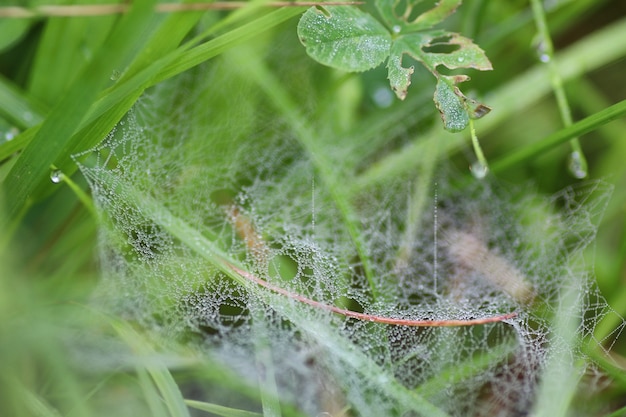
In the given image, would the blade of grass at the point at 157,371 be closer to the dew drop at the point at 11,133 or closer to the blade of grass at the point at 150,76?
the blade of grass at the point at 150,76

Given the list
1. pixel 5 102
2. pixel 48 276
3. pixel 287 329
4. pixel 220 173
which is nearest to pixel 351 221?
pixel 287 329

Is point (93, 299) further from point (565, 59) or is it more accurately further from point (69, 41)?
point (565, 59)

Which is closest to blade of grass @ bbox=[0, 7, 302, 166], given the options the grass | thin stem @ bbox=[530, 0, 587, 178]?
the grass

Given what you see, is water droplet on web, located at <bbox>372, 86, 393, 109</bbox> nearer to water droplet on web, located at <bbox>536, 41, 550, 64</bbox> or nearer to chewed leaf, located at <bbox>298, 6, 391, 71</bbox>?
water droplet on web, located at <bbox>536, 41, 550, 64</bbox>

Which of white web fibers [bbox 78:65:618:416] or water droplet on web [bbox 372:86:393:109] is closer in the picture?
white web fibers [bbox 78:65:618:416]

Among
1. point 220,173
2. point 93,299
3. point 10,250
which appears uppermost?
point 220,173
